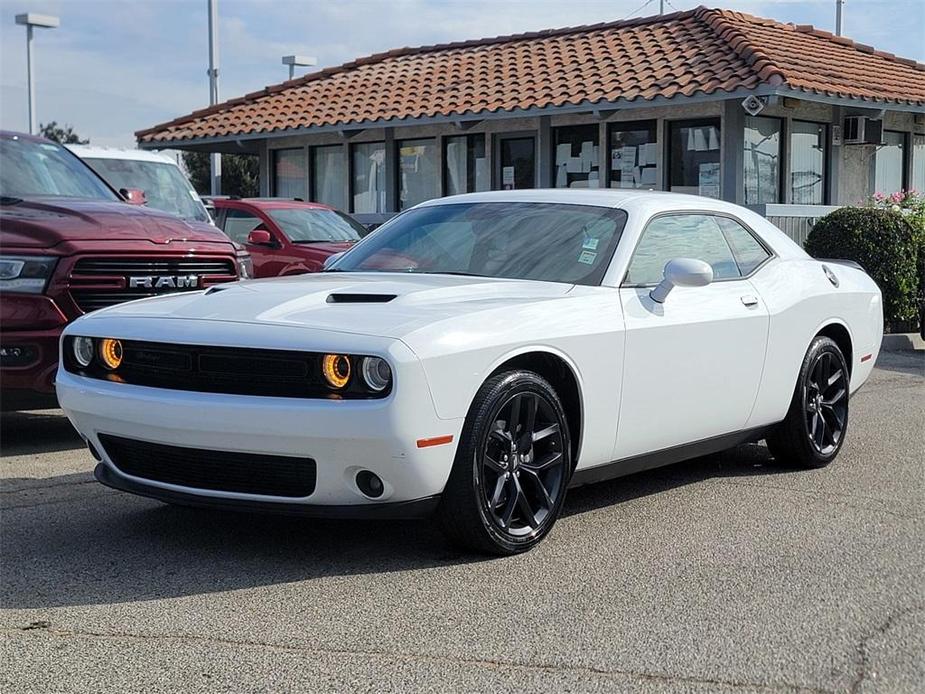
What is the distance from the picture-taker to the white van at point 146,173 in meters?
13.1

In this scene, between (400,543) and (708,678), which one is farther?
(400,543)

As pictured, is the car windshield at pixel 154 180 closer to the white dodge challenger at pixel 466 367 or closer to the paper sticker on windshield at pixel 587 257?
the white dodge challenger at pixel 466 367

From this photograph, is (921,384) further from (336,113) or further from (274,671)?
(336,113)

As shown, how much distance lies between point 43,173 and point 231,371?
4.74 meters

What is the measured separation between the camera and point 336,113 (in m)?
20.8

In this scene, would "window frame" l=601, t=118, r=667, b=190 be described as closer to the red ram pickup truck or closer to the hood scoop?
the red ram pickup truck

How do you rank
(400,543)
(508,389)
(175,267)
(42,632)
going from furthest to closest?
(175,267), (400,543), (508,389), (42,632)

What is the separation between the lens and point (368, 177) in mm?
21719

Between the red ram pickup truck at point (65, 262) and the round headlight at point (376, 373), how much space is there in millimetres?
3234

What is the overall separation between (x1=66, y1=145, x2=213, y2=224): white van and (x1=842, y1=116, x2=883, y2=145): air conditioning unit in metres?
9.74

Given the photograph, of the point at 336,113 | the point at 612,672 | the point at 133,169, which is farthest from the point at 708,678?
the point at 336,113

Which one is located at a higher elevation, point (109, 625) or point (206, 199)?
point (206, 199)

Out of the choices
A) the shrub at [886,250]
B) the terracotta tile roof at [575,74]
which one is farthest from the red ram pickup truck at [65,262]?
the terracotta tile roof at [575,74]

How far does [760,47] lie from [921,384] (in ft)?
25.7
